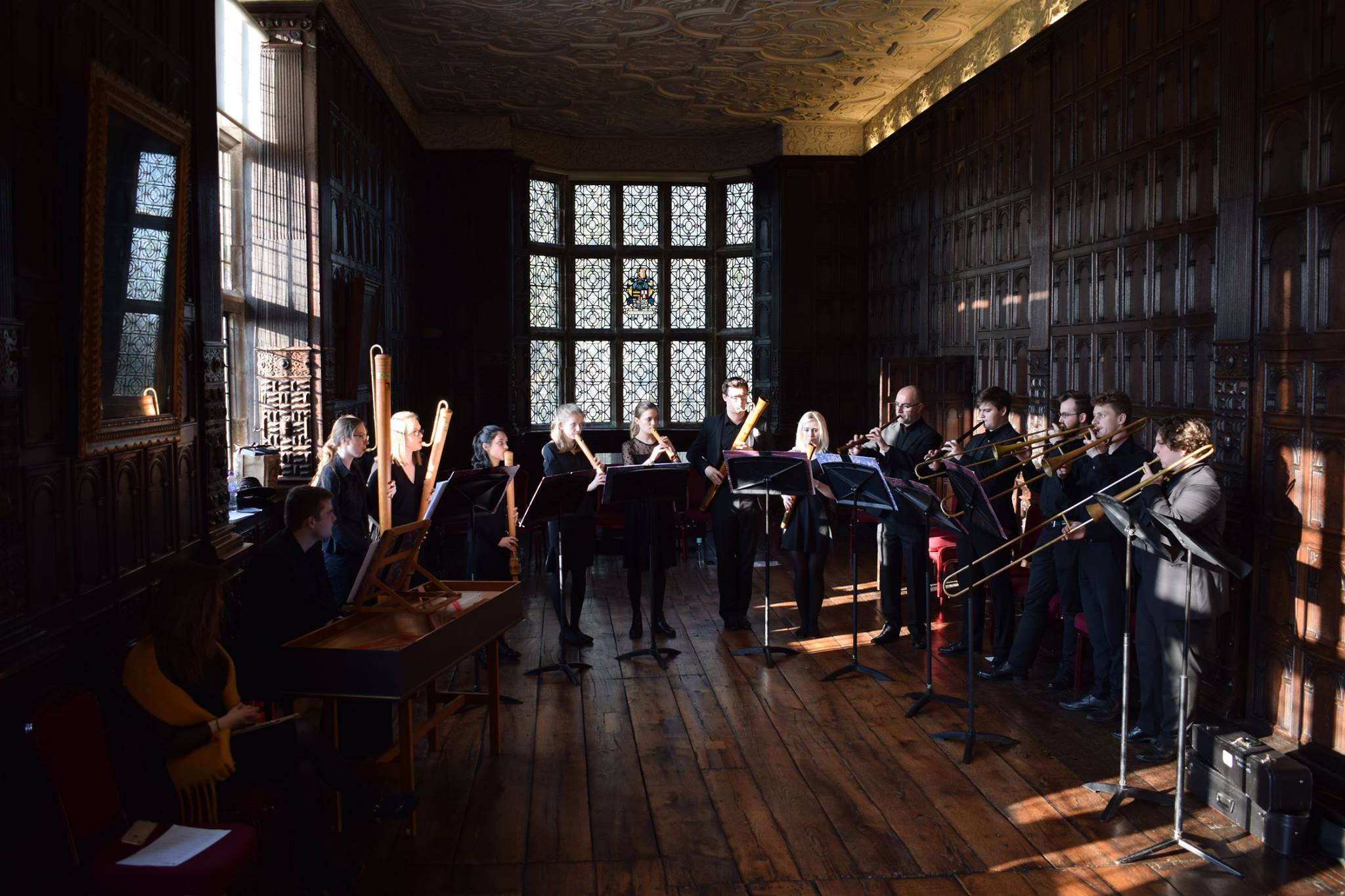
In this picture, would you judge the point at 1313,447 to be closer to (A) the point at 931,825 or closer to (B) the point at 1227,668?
(B) the point at 1227,668

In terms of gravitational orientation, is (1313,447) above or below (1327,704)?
above

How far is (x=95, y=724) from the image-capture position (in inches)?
115

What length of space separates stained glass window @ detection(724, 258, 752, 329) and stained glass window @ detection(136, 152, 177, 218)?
9024 millimetres

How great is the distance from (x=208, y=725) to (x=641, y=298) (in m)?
9.78

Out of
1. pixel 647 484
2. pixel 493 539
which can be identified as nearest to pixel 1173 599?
pixel 647 484

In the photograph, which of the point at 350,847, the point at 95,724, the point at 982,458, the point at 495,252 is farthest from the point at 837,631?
the point at 495,252

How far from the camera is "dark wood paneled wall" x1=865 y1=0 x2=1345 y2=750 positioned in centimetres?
462

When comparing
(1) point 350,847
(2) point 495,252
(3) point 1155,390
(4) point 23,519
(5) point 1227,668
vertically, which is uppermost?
(2) point 495,252

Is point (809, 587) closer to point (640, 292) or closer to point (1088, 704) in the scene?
point (1088, 704)

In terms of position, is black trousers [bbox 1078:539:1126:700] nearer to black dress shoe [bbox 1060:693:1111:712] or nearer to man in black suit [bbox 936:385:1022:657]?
black dress shoe [bbox 1060:693:1111:712]

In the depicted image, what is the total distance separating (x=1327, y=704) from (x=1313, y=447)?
1098mm

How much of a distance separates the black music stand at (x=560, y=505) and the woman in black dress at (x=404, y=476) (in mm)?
Result: 611

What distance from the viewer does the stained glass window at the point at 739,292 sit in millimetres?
12547

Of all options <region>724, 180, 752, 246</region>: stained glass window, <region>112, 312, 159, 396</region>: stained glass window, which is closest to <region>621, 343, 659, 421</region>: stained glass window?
<region>724, 180, 752, 246</region>: stained glass window
